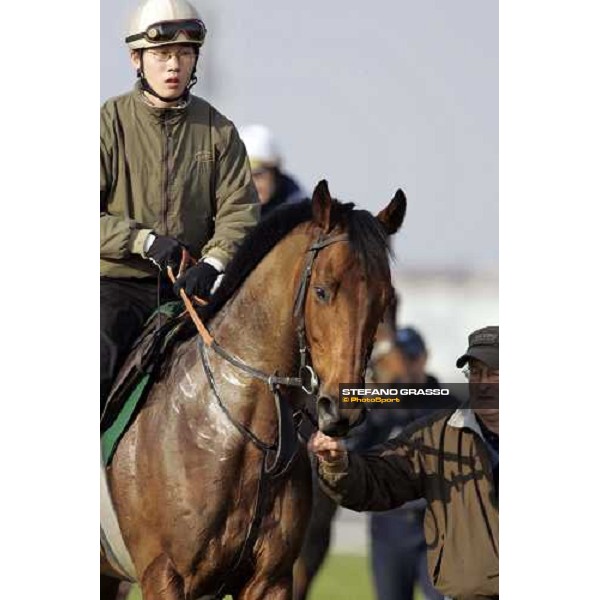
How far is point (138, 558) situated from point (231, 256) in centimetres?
111

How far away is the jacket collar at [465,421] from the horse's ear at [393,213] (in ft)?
2.37

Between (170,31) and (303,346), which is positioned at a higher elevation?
(170,31)

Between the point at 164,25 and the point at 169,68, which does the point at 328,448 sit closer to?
the point at 169,68

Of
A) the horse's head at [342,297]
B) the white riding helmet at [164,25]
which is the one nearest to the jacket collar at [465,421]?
Result: the horse's head at [342,297]

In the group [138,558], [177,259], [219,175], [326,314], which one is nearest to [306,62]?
[219,175]

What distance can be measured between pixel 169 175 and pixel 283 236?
0.79m

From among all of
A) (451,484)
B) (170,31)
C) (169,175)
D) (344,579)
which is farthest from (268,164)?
(344,579)

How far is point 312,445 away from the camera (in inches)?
183

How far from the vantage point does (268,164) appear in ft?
17.3

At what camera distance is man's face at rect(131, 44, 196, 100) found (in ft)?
16.9

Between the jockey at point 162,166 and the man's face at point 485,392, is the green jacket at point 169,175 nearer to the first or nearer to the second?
the jockey at point 162,166

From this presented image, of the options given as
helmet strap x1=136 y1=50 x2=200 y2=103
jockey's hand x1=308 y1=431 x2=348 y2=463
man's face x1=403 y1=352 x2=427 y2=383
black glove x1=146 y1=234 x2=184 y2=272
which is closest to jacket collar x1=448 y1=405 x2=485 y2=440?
man's face x1=403 y1=352 x2=427 y2=383

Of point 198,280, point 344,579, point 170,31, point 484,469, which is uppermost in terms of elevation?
point 170,31
